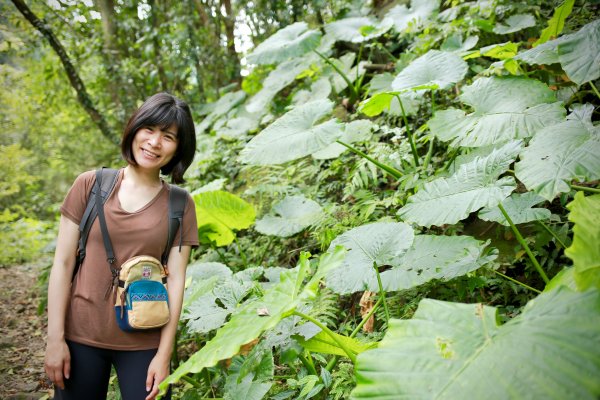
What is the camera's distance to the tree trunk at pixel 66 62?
4.66 m

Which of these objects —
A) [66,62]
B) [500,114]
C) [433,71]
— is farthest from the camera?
[66,62]

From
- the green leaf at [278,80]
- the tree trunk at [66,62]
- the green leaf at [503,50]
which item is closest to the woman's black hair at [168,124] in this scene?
the green leaf at [503,50]

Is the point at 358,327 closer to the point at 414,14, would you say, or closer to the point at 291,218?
the point at 291,218

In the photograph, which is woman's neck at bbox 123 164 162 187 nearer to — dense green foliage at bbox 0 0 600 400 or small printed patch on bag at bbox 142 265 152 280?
small printed patch on bag at bbox 142 265 152 280

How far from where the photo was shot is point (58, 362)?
145 cm

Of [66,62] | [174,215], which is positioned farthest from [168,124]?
[66,62]

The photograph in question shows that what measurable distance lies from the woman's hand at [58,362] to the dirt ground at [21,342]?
1.26m

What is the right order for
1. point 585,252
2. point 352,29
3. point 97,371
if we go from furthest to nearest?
point 352,29
point 97,371
point 585,252

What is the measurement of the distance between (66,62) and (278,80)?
2711 mm

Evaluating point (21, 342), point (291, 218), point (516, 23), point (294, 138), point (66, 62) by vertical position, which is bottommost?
point (21, 342)

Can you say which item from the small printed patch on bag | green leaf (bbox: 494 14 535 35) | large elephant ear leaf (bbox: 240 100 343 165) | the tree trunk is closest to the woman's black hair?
the small printed patch on bag

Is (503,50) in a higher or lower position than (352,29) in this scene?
lower

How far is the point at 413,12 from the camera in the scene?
161 inches

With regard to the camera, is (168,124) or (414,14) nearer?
(168,124)
